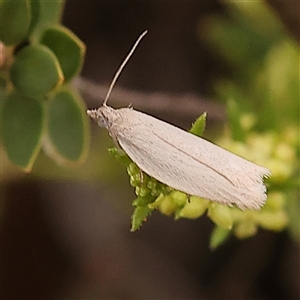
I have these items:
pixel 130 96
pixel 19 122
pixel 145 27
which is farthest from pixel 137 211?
pixel 145 27

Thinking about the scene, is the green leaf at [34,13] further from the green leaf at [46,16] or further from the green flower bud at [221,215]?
the green flower bud at [221,215]

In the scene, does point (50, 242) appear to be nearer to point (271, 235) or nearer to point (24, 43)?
point (271, 235)

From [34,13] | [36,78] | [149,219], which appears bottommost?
[149,219]

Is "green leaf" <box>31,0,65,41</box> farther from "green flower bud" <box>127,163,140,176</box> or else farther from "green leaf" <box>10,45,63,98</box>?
"green flower bud" <box>127,163,140,176</box>

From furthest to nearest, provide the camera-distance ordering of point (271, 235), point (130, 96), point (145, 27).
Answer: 1. point (145, 27)
2. point (271, 235)
3. point (130, 96)

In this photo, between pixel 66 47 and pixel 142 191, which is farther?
pixel 66 47

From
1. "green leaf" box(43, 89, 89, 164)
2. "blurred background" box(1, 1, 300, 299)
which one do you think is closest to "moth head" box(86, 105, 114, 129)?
"green leaf" box(43, 89, 89, 164)

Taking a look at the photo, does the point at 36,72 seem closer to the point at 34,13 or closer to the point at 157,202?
the point at 34,13

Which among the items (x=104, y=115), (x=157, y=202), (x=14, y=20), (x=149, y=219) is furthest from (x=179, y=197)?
(x=149, y=219)
